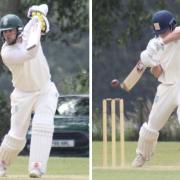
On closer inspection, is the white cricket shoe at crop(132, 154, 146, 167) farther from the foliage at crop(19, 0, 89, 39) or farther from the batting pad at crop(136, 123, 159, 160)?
the foliage at crop(19, 0, 89, 39)

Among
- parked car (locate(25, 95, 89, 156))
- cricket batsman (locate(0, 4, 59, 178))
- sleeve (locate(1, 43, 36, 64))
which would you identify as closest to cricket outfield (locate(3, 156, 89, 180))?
cricket batsman (locate(0, 4, 59, 178))

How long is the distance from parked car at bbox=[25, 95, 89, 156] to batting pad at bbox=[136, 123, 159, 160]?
4453 millimetres

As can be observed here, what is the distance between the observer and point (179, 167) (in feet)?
38.1

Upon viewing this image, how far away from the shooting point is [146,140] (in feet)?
35.6

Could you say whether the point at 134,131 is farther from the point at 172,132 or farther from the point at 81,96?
the point at 81,96

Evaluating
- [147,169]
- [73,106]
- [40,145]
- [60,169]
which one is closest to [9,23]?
[40,145]

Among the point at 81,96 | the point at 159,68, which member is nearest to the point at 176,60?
the point at 159,68

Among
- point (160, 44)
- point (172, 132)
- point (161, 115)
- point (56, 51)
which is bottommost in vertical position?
point (172, 132)

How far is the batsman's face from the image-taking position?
9.71 metres

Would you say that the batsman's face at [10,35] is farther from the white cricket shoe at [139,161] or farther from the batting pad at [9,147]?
the white cricket shoe at [139,161]

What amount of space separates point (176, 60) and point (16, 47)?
5.25ft

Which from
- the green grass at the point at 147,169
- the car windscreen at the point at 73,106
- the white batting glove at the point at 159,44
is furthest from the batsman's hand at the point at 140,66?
the car windscreen at the point at 73,106

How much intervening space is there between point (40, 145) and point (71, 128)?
238 inches

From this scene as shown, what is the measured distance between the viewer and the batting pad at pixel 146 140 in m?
10.8
